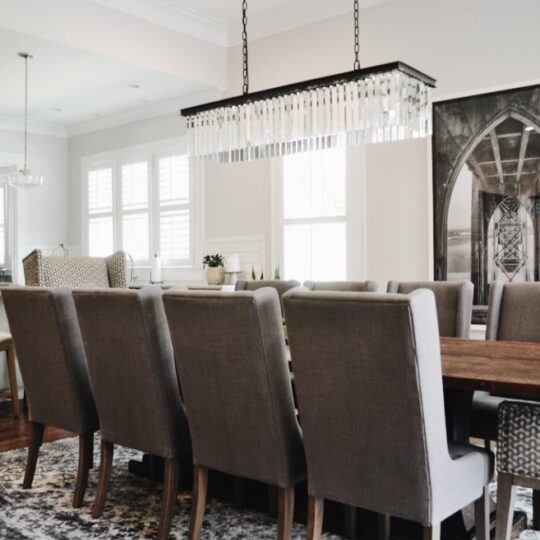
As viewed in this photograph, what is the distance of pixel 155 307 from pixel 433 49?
3.43 m

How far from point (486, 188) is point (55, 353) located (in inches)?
123

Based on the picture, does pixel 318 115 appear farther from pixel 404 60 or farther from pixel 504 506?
pixel 404 60

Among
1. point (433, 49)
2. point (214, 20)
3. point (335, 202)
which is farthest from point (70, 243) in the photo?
point (433, 49)

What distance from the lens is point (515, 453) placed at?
80.0 inches

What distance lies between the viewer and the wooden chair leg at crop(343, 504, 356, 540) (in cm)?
246

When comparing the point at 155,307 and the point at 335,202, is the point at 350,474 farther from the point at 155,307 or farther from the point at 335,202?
the point at 335,202

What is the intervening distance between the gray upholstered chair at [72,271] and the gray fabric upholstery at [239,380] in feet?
8.10

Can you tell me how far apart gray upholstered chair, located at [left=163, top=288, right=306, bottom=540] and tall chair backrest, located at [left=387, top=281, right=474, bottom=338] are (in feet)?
5.16

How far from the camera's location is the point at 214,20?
19.6 feet

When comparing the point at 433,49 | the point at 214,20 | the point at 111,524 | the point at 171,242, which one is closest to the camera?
the point at 111,524

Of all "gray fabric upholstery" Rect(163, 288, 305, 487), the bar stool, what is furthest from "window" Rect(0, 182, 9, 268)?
"gray fabric upholstery" Rect(163, 288, 305, 487)

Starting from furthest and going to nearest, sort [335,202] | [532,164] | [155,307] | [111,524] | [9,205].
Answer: [9,205] → [335,202] → [532,164] → [111,524] → [155,307]

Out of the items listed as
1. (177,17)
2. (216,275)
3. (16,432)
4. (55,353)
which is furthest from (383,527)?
(177,17)

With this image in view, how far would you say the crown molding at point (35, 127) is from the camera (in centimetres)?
789
